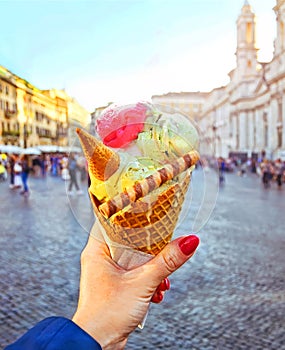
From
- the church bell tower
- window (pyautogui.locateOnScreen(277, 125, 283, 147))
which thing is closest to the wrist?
window (pyautogui.locateOnScreen(277, 125, 283, 147))

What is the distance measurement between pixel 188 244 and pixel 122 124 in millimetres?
312

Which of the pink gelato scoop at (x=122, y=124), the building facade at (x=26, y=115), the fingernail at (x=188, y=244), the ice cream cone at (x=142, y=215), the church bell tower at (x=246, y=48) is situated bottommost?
the fingernail at (x=188, y=244)

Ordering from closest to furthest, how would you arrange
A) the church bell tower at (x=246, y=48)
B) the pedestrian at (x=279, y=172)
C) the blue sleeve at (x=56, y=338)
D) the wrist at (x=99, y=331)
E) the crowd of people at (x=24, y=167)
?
the blue sleeve at (x=56, y=338) < the wrist at (x=99, y=331) < the crowd of people at (x=24, y=167) < the pedestrian at (x=279, y=172) < the church bell tower at (x=246, y=48)

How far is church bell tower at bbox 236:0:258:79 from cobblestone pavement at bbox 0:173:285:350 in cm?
4834

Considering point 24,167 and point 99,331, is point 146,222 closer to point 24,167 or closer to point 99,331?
point 99,331

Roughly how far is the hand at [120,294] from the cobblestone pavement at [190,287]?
264mm

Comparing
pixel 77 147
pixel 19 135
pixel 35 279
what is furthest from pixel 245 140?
pixel 77 147

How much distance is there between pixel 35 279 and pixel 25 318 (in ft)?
3.25

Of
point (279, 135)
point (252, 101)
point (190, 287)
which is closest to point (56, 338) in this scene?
point (190, 287)

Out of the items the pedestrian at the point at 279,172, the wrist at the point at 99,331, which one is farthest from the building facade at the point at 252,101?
the wrist at the point at 99,331

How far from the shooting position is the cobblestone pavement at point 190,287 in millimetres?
3213

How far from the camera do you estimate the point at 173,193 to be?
1.08 m

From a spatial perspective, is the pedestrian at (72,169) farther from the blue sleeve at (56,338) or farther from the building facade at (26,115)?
the building facade at (26,115)

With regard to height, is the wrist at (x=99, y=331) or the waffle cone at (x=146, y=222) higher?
the waffle cone at (x=146, y=222)
